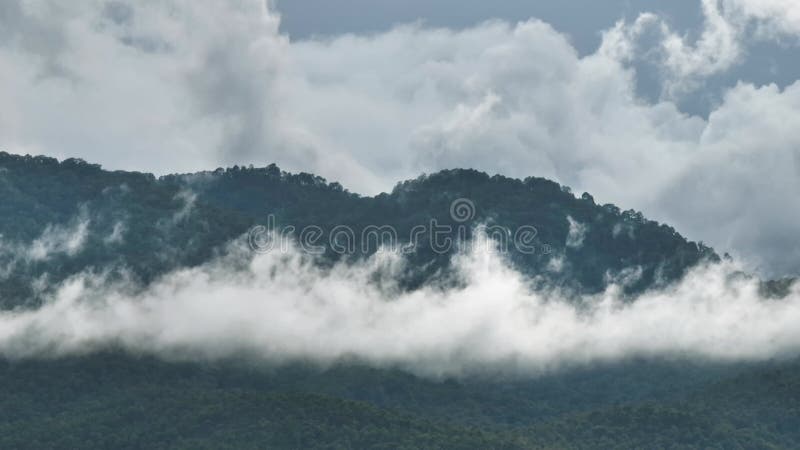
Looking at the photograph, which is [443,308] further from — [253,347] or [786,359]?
[786,359]

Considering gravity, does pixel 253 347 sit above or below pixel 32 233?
below

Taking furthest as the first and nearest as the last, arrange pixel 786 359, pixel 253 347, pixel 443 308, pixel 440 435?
pixel 443 308, pixel 253 347, pixel 786 359, pixel 440 435

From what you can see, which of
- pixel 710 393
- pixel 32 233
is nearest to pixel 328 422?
pixel 710 393

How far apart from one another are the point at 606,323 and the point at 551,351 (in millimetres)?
10535

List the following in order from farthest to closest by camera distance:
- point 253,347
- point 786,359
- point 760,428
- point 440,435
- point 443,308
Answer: point 443,308 → point 253,347 → point 786,359 → point 760,428 → point 440,435

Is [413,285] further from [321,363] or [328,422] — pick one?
[328,422]

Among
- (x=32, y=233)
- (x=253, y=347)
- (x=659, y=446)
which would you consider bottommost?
(x=659, y=446)

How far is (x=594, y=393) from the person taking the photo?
181 meters

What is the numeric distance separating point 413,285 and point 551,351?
2002 centimetres

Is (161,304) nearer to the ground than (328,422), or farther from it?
farther from it

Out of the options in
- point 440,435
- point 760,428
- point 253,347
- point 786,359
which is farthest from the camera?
point 253,347

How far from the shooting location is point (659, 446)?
14950 cm

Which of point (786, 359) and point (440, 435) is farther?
point (786, 359)

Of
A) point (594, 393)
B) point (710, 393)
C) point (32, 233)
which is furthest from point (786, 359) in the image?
point (32, 233)
